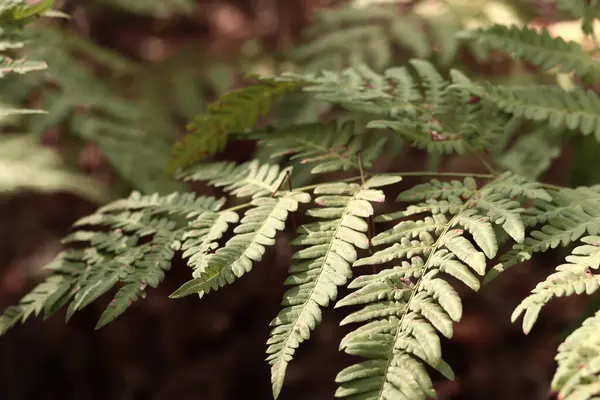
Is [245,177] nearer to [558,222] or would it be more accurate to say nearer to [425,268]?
[425,268]

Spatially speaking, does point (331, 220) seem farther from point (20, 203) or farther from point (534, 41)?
point (20, 203)

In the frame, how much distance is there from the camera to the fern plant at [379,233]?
45.6 inches

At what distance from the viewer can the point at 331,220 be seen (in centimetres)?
145

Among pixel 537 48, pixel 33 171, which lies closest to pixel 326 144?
pixel 537 48

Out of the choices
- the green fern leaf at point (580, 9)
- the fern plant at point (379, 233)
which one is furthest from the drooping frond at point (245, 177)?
the green fern leaf at point (580, 9)

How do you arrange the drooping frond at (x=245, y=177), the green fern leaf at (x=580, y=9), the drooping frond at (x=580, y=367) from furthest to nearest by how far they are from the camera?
the green fern leaf at (x=580, y=9)
the drooping frond at (x=245, y=177)
the drooping frond at (x=580, y=367)

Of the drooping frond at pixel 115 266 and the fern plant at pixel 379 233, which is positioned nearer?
the fern plant at pixel 379 233

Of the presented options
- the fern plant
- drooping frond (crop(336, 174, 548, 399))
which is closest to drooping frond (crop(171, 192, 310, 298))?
the fern plant

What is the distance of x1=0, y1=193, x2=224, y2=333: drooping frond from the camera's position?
134 cm

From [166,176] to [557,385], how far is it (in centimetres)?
123

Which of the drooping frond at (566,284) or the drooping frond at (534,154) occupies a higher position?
the drooping frond at (566,284)

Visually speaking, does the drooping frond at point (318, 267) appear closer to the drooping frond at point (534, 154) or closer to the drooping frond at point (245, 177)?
the drooping frond at point (245, 177)

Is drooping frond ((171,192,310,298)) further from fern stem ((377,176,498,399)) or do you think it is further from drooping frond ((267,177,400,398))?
fern stem ((377,176,498,399))

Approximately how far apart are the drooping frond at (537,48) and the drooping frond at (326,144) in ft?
1.54
